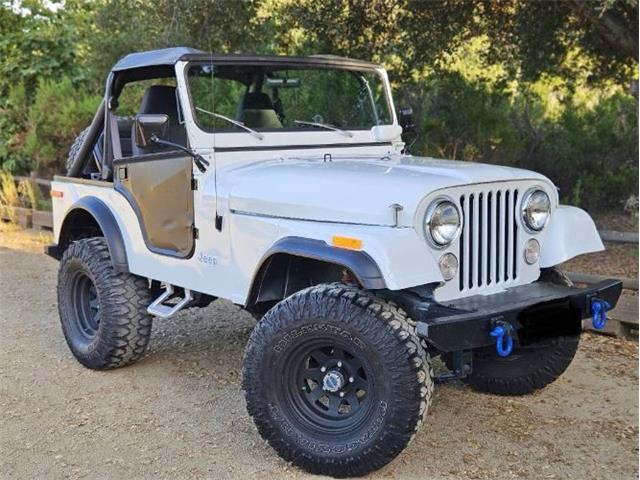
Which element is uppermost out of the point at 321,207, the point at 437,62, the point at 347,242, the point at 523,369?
the point at 437,62

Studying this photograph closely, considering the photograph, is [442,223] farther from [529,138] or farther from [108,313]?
[529,138]

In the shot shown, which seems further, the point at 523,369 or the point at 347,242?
the point at 523,369

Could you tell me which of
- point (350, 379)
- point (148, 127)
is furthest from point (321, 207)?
point (148, 127)

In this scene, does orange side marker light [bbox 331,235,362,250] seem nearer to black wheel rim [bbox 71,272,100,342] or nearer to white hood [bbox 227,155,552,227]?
white hood [bbox 227,155,552,227]

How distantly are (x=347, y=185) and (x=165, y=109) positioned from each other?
1791mm

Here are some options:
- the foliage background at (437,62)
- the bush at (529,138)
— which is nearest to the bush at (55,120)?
the foliage background at (437,62)

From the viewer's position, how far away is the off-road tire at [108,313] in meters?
4.71

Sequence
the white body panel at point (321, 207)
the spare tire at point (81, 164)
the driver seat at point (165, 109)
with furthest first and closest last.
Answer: the spare tire at point (81, 164) < the driver seat at point (165, 109) < the white body panel at point (321, 207)

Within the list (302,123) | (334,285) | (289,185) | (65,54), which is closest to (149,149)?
(302,123)

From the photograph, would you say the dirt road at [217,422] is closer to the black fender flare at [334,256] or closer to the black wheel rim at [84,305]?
the black wheel rim at [84,305]

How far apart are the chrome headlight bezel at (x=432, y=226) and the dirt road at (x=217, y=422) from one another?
1.08 m

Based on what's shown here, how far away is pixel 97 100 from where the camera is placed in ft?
36.1

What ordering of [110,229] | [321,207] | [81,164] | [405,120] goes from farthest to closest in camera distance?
[81,164]
[405,120]
[110,229]
[321,207]

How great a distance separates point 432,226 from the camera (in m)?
3.38
